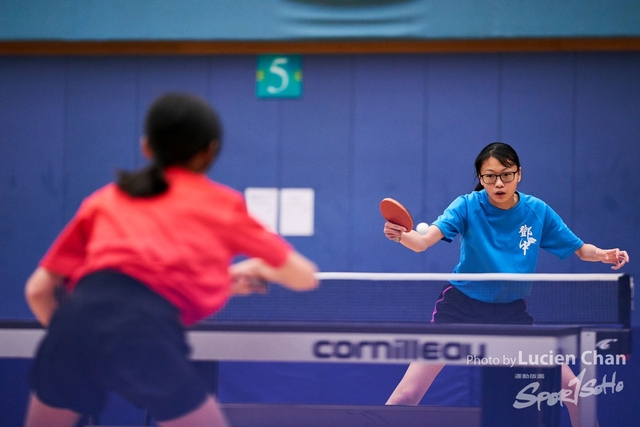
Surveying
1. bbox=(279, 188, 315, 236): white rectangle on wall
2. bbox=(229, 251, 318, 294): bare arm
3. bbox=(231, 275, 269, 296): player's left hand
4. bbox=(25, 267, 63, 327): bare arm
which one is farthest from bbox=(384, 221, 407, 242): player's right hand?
bbox=(279, 188, 315, 236): white rectangle on wall

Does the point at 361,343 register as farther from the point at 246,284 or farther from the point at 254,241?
the point at 254,241

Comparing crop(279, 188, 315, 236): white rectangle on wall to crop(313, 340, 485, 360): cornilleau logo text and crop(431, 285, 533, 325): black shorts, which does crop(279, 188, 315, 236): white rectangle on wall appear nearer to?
crop(431, 285, 533, 325): black shorts

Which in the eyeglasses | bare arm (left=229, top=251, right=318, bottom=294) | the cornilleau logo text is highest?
the eyeglasses

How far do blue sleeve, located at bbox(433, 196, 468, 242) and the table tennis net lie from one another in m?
0.26

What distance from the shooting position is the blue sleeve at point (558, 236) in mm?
3199

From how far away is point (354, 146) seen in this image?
5.11m

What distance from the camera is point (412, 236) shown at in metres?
3.00

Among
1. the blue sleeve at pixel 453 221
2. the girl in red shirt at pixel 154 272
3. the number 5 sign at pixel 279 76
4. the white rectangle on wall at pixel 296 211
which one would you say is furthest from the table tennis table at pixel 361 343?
the number 5 sign at pixel 279 76

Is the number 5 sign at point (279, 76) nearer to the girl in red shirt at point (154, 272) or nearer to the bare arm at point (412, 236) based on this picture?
the bare arm at point (412, 236)

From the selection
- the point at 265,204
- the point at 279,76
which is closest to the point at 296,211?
the point at 265,204

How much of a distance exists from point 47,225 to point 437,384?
10.7 ft

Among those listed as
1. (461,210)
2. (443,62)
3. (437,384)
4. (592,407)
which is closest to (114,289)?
(592,407)

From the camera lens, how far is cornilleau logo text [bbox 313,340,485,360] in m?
2.31

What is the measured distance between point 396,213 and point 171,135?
143cm
